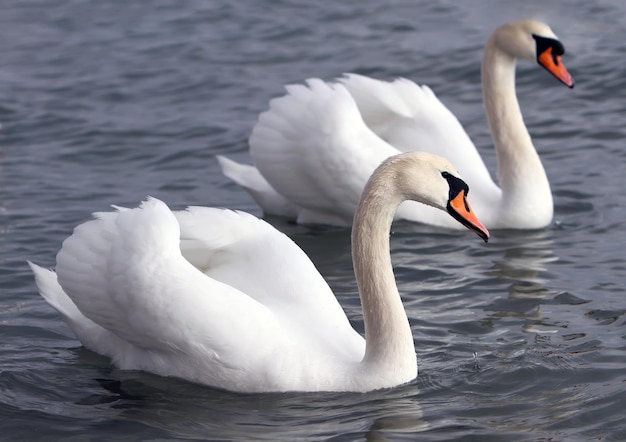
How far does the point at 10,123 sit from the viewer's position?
12.3 metres

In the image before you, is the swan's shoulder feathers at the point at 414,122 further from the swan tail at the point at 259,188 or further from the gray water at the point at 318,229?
the swan tail at the point at 259,188

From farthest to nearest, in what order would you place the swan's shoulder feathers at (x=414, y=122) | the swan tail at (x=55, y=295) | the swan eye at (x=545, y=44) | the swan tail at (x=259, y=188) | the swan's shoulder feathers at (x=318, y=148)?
1. the swan tail at (x=259, y=188)
2. the swan eye at (x=545, y=44)
3. the swan's shoulder feathers at (x=414, y=122)
4. the swan's shoulder feathers at (x=318, y=148)
5. the swan tail at (x=55, y=295)

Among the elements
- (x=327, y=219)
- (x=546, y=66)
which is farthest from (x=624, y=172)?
(x=327, y=219)

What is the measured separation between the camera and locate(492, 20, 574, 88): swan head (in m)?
9.80

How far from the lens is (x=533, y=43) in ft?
32.4

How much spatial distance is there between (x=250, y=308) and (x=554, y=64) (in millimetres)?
4315

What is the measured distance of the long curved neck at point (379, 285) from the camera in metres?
6.36

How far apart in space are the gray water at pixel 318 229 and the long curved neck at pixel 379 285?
19 cm

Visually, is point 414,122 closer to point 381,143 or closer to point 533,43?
point 381,143

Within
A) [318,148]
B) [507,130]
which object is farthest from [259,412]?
[507,130]

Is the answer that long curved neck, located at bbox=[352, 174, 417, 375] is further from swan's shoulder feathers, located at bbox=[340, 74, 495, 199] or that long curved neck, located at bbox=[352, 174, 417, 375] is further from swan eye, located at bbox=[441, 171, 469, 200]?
swan's shoulder feathers, located at bbox=[340, 74, 495, 199]

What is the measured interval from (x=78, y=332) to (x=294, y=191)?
2.78 meters

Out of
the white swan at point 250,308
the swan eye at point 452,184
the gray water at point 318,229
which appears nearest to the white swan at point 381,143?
the gray water at point 318,229

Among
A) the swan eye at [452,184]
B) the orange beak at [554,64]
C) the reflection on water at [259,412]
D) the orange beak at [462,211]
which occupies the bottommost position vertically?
the reflection on water at [259,412]
